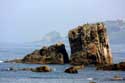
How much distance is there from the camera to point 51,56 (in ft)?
495

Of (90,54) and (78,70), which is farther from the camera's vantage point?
(90,54)

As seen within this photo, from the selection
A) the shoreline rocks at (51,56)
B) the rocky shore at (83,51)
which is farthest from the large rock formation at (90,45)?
the shoreline rocks at (51,56)

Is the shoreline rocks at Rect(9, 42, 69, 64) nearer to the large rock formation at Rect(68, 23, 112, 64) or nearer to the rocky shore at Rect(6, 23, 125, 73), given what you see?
the rocky shore at Rect(6, 23, 125, 73)

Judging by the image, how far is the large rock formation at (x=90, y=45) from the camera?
147 m

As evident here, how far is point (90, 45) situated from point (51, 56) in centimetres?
1138

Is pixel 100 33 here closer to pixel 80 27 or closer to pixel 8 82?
pixel 80 27

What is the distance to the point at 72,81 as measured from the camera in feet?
312

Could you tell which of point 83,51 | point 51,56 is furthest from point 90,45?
point 51,56

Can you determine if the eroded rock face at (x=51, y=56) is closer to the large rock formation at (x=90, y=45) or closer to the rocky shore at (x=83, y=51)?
the rocky shore at (x=83, y=51)

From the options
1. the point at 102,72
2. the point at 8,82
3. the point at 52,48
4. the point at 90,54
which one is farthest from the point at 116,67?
the point at 8,82

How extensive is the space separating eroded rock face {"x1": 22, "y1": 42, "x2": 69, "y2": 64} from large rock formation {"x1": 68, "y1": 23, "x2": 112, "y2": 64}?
314 centimetres

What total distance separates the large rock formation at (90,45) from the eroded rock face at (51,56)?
3.14 m

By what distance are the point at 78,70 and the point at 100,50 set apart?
24059mm

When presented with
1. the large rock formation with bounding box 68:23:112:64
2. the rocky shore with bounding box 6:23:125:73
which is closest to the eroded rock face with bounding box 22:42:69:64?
the rocky shore with bounding box 6:23:125:73
